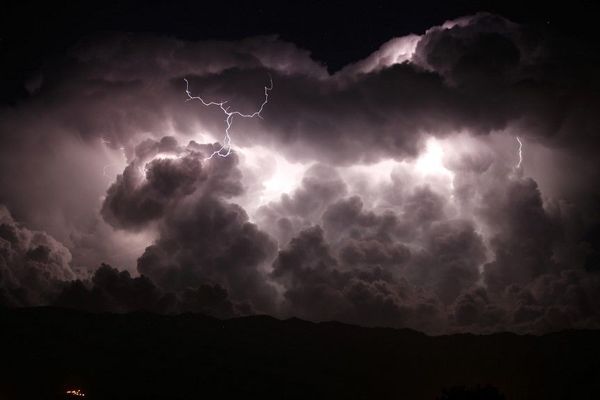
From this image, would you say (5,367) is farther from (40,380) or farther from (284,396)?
(284,396)

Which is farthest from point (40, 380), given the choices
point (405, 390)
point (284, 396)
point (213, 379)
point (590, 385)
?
point (590, 385)

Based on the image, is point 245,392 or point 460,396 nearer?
point 460,396

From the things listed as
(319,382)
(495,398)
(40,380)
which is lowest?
(495,398)

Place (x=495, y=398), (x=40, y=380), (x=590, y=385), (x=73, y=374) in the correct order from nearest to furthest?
(x=495, y=398) < (x=40, y=380) < (x=73, y=374) < (x=590, y=385)

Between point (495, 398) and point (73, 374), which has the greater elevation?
point (73, 374)

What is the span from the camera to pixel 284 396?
183m

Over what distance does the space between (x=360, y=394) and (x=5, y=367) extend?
108 meters

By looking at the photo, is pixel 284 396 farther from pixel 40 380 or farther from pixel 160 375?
pixel 40 380

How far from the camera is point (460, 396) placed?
65.1 metres

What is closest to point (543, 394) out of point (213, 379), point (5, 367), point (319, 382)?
point (319, 382)

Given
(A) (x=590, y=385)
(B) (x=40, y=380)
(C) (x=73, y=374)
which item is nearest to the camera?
(B) (x=40, y=380)

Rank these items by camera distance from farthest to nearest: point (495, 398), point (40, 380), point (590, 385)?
point (590, 385) < point (40, 380) < point (495, 398)

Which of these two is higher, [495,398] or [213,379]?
[213,379]

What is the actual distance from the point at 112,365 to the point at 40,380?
35263 mm
